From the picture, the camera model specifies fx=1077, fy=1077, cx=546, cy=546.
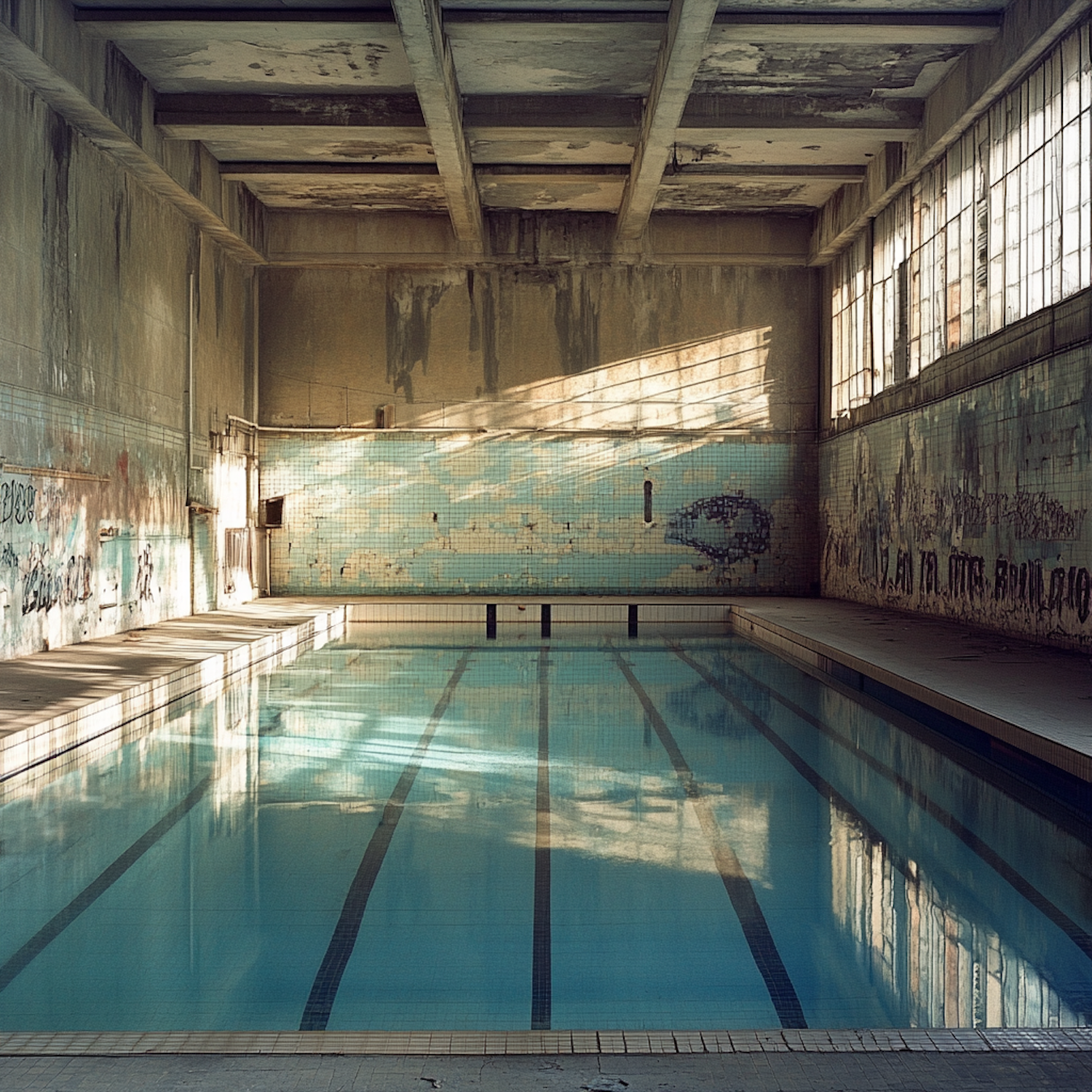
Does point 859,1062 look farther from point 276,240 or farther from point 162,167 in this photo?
point 276,240

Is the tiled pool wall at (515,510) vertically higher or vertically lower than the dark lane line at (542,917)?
higher

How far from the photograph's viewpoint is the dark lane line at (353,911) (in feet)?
8.13

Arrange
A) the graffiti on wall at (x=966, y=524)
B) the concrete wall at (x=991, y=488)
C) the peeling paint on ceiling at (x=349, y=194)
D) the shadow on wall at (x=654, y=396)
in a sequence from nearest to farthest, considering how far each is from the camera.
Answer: the concrete wall at (x=991, y=488), the graffiti on wall at (x=966, y=524), the peeling paint on ceiling at (x=349, y=194), the shadow on wall at (x=654, y=396)

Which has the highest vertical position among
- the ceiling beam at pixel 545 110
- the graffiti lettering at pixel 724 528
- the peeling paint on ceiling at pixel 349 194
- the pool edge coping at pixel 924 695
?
the peeling paint on ceiling at pixel 349 194

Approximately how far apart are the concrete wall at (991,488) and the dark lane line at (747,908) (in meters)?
4.06

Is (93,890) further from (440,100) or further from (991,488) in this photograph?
(991,488)

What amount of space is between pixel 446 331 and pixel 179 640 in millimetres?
6707

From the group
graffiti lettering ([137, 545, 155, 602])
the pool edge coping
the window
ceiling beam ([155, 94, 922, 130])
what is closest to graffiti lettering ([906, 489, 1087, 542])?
the window

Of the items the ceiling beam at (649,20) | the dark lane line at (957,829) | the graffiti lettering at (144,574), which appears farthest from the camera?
the graffiti lettering at (144,574)

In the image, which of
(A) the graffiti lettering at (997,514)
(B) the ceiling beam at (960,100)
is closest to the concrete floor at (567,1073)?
(A) the graffiti lettering at (997,514)

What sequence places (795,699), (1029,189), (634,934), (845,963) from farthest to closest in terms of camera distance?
(1029,189), (795,699), (634,934), (845,963)

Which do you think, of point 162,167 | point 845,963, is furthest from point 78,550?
point 845,963

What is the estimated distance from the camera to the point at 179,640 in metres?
9.12

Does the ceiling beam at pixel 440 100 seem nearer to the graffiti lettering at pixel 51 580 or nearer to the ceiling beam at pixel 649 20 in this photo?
the ceiling beam at pixel 649 20
